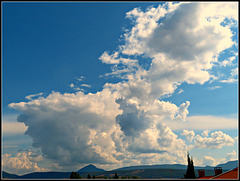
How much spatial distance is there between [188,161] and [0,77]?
68.2 m

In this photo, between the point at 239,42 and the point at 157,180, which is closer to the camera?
the point at 157,180

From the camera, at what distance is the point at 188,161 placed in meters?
72.2

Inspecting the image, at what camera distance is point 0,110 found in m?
15.1

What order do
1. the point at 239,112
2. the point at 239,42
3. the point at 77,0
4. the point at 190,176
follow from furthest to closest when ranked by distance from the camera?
the point at 190,176
the point at 77,0
the point at 239,42
the point at 239,112

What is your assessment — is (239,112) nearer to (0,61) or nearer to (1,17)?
(0,61)

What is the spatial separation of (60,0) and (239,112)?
1361 cm

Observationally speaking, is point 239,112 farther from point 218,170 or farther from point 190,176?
point 190,176

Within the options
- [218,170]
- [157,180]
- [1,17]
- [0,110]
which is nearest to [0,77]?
[0,110]

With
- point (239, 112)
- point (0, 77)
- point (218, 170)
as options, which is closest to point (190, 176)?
point (218, 170)

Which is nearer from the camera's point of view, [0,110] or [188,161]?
[0,110]

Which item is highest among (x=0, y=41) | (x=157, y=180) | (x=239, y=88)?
(x=0, y=41)

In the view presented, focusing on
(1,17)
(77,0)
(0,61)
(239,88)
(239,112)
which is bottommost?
(239,112)

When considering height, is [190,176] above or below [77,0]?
below

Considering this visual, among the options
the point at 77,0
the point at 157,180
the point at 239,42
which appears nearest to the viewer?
the point at 157,180
